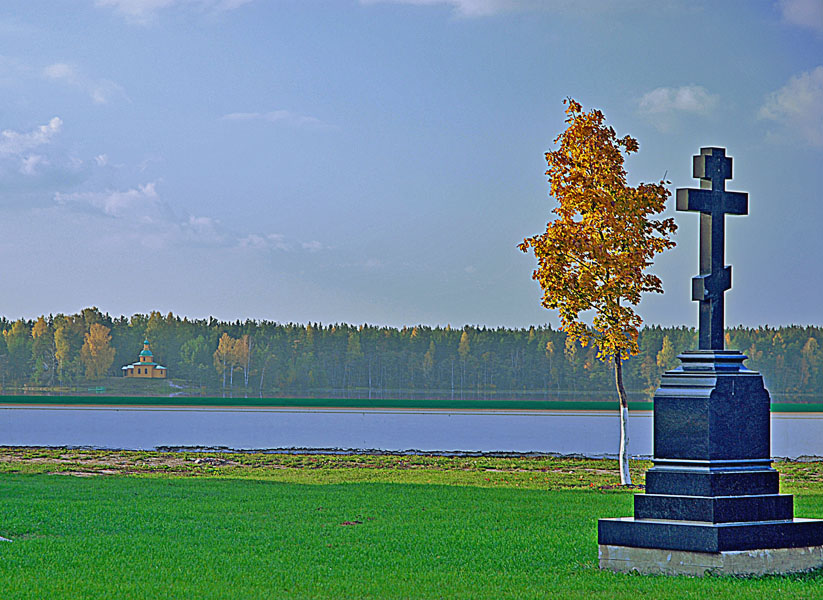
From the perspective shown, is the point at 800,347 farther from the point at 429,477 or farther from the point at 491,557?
the point at 491,557

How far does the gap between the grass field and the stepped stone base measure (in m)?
0.22

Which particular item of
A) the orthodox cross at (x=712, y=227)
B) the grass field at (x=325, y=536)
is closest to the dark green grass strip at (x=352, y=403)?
the grass field at (x=325, y=536)

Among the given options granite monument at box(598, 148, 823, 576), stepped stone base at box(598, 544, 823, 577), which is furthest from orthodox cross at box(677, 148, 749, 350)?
stepped stone base at box(598, 544, 823, 577)

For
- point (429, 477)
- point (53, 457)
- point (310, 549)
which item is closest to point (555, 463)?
point (429, 477)

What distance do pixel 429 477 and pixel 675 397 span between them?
53.8 ft

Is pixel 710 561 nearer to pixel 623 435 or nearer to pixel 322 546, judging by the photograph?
pixel 322 546

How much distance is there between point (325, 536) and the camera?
15.2 m

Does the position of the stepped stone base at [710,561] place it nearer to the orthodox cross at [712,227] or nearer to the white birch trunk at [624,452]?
the orthodox cross at [712,227]

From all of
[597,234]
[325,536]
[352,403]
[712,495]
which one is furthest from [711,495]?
[352,403]

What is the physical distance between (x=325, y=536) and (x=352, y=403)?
16092cm

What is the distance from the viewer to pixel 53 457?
120 feet

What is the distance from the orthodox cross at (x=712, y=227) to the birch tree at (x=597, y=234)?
10.5 metres

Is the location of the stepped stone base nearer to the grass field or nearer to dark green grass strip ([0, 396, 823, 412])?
the grass field

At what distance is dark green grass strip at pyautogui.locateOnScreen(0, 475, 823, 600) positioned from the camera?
10.7 m
